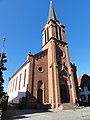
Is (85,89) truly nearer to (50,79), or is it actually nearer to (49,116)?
(50,79)

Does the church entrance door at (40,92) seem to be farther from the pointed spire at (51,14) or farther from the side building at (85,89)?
the side building at (85,89)

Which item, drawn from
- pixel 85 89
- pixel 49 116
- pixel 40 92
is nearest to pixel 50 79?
pixel 40 92

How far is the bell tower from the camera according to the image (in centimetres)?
2167

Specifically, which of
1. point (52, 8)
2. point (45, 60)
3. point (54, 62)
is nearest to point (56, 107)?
point (54, 62)

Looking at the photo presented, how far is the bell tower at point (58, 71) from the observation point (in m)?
21.7

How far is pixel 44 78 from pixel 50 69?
2.24 metres

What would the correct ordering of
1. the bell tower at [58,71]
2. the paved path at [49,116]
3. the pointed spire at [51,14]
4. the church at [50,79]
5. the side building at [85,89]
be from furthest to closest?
1. the side building at [85,89]
2. the pointed spire at [51,14]
3. the bell tower at [58,71]
4. the church at [50,79]
5. the paved path at [49,116]

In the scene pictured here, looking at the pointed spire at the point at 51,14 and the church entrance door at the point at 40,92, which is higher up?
the pointed spire at the point at 51,14

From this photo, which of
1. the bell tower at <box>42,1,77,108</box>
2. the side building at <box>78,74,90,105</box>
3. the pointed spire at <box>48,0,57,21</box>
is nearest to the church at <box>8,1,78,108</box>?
the bell tower at <box>42,1,77,108</box>

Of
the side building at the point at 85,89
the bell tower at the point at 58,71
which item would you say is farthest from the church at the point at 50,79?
the side building at the point at 85,89

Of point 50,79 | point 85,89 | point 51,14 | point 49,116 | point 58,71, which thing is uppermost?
point 51,14

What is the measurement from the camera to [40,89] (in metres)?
23.4

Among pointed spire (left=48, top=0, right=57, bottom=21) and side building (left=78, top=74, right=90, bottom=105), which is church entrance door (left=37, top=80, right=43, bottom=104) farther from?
side building (left=78, top=74, right=90, bottom=105)

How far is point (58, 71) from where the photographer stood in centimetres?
2386
